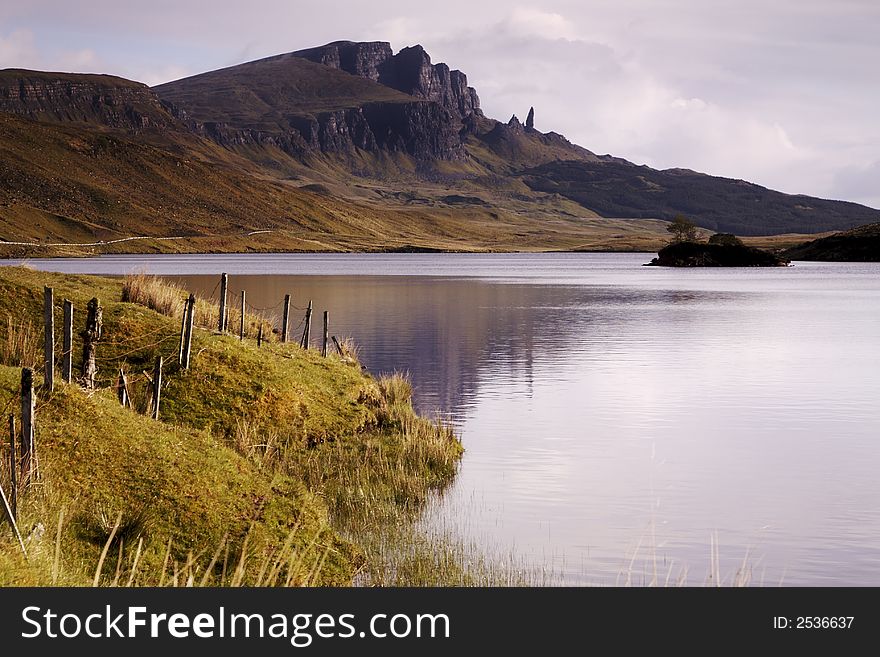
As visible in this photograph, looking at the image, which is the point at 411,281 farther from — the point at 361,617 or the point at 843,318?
the point at 361,617

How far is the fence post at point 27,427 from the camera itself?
12625mm

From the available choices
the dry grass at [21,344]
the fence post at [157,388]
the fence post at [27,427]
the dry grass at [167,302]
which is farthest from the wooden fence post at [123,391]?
the dry grass at [167,302]

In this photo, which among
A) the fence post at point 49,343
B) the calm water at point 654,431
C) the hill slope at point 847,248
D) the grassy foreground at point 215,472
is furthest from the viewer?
the hill slope at point 847,248

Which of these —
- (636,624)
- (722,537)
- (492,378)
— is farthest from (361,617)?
(492,378)

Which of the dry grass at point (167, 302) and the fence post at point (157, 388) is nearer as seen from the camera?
the fence post at point (157, 388)

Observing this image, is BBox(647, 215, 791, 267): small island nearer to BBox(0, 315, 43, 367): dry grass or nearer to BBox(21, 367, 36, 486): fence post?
BBox(0, 315, 43, 367): dry grass

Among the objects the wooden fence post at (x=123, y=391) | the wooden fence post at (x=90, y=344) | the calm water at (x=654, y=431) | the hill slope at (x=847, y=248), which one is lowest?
the calm water at (x=654, y=431)

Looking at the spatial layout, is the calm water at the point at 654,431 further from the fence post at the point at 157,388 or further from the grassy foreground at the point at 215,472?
the fence post at the point at 157,388

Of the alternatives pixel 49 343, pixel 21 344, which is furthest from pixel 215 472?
pixel 21 344

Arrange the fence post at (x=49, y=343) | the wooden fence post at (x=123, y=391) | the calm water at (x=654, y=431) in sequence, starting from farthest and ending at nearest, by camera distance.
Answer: the wooden fence post at (x=123, y=391) → the calm water at (x=654, y=431) → the fence post at (x=49, y=343)

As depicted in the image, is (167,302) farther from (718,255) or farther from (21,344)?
(718,255)

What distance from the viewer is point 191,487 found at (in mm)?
14516

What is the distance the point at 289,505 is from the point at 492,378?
72.3 feet

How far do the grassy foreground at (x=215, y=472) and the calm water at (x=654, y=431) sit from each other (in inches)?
57.2
